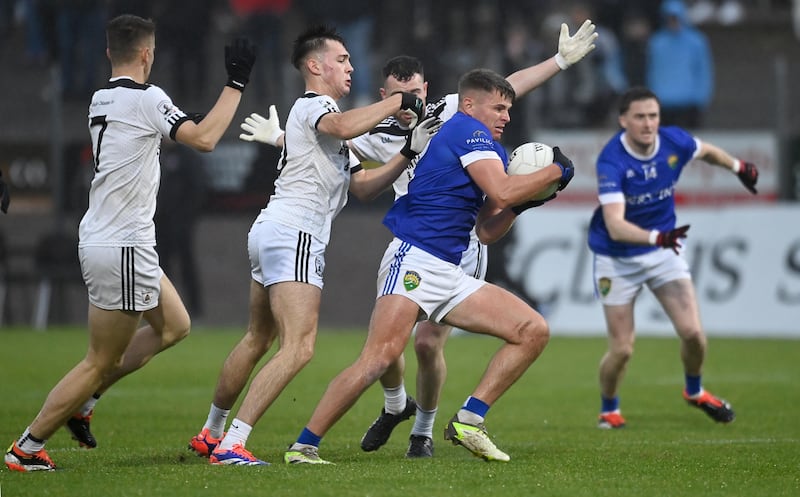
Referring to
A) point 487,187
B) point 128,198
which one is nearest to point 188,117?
point 128,198

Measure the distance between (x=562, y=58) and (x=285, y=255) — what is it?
9.19ft

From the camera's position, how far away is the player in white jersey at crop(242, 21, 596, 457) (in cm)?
884

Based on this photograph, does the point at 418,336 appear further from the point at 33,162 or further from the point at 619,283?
the point at 33,162

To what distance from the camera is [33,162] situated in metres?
19.0

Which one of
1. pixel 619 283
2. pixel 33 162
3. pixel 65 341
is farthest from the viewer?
pixel 33 162

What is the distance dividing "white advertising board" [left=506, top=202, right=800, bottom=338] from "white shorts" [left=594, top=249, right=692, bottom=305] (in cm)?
645

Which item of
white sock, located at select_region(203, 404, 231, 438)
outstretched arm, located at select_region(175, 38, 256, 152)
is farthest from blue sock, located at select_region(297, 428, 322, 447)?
outstretched arm, located at select_region(175, 38, 256, 152)

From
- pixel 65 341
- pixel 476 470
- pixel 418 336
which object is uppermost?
pixel 418 336

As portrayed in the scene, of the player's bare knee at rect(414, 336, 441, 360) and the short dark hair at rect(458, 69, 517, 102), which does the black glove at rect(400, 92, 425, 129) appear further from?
the player's bare knee at rect(414, 336, 441, 360)

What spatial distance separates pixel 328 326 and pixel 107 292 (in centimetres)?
1227

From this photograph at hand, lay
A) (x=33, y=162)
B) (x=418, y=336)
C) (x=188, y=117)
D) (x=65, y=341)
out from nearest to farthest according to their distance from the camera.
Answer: (x=188, y=117) < (x=418, y=336) < (x=65, y=341) < (x=33, y=162)

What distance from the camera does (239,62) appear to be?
7527 mm

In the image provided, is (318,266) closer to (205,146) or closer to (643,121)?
(205,146)

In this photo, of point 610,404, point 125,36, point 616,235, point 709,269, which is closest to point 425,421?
point 610,404
